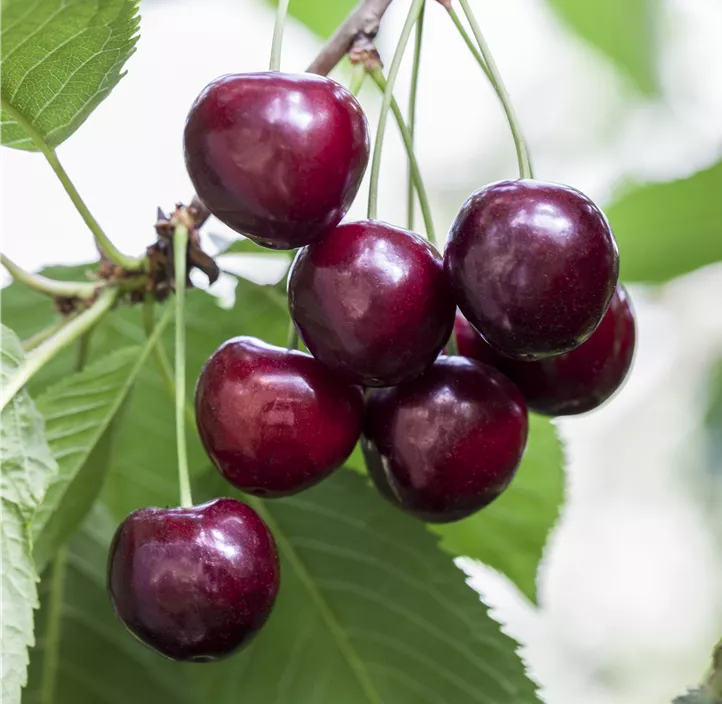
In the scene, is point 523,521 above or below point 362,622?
above

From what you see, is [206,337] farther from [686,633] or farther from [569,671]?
[686,633]

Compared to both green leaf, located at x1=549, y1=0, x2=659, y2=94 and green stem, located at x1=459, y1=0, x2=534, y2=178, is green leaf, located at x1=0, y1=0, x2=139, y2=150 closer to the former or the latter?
green stem, located at x1=459, y1=0, x2=534, y2=178

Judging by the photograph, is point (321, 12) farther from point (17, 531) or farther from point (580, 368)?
point (17, 531)

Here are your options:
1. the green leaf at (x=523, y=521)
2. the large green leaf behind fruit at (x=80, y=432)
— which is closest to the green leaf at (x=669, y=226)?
the green leaf at (x=523, y=521)

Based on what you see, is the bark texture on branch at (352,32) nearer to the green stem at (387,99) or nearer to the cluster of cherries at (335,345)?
the green stem at (387,99)

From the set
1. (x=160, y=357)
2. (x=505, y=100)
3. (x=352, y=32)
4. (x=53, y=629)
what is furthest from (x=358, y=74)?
(x=53, y=629)

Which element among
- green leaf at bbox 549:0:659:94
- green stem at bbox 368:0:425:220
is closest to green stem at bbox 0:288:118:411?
green stem at bbox 368:0:425:220
